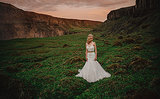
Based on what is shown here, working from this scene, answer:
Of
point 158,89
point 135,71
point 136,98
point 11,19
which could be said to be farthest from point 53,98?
point 11,19

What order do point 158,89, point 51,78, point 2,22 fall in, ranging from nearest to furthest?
point 158,89, point 51,78, point 2,22

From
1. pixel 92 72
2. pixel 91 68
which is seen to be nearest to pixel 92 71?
pixel 92 72

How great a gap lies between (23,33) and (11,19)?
34.4m

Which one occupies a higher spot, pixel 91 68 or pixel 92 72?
pixel 91 68

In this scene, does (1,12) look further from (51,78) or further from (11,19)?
(51,78)

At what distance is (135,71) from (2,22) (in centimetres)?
21878

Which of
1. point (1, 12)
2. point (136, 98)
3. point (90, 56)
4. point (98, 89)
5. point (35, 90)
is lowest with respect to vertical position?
point (35, 90)

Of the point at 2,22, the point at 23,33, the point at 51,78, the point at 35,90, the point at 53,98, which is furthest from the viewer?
the point at 23,33

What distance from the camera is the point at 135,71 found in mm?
9203

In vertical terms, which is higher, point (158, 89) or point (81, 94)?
point (158, 89)

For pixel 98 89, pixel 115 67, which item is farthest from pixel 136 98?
pixel 115 67

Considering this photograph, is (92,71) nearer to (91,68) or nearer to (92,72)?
(92,72)

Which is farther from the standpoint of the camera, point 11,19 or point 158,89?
point 11,19

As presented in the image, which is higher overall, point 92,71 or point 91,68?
point 91,68
